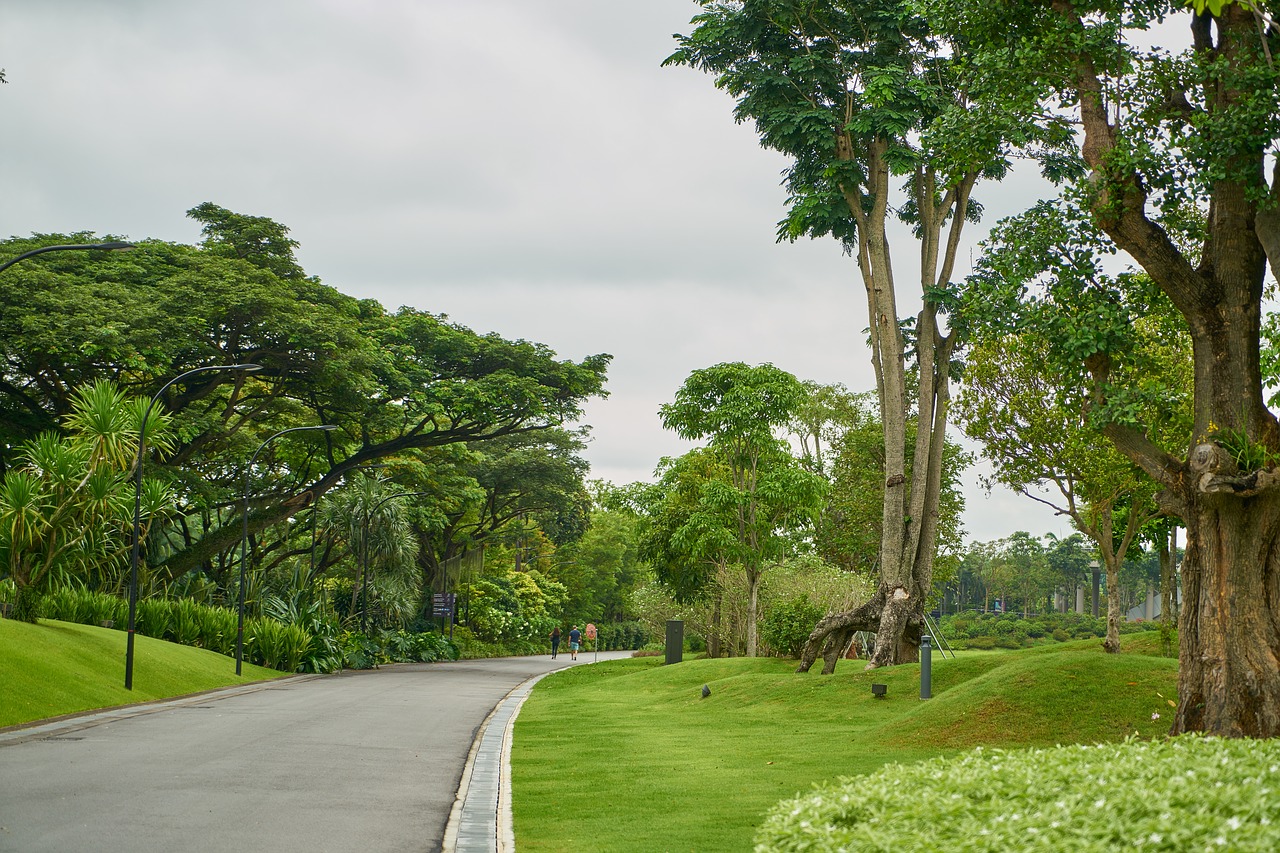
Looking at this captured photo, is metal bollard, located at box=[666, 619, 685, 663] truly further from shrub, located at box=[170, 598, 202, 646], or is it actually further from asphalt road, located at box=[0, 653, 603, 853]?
asphalt road, located at box=[0, 653, 603, 853]

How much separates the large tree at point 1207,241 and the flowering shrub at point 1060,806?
5699mm

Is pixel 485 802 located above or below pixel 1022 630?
above

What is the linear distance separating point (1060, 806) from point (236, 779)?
361 inches

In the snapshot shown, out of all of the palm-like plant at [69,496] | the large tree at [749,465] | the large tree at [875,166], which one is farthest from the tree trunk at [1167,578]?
the palm-like plant at [69,496]

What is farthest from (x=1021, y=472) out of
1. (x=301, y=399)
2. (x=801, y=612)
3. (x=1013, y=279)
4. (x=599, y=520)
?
(x=599, y=520)

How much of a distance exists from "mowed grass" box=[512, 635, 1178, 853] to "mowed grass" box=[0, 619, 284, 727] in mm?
7488

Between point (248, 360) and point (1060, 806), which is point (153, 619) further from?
point (1060, 806)

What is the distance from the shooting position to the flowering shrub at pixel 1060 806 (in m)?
4.39

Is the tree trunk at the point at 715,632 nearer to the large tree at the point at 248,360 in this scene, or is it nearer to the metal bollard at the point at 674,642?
the metal bollard at the point at 674,642

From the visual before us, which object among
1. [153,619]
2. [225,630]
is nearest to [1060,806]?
[153,619]

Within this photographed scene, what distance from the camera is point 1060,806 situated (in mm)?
4863

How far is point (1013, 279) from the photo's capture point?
13.8 meters

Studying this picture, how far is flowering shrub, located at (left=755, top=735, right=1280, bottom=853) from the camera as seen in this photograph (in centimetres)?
439

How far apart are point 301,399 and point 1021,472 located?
22700 millimetres
